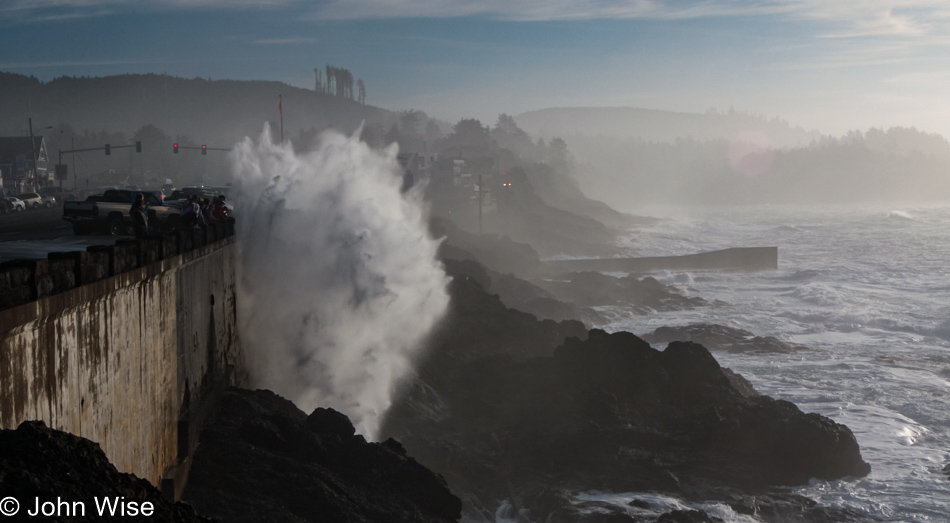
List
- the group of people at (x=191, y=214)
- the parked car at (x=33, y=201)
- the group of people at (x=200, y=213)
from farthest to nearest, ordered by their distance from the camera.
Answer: the parked car at (x=33, y=201) → the group of people at (x=200, y=213) → the group of people at (x=191, y=214)

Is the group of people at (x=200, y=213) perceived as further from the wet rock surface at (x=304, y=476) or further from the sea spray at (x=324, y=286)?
the wet rock surface at (x=304, y=476)

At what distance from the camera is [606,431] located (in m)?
16.5

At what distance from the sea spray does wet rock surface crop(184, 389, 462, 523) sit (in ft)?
13.8

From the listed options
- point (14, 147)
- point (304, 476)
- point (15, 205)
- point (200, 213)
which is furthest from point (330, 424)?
point (14, 147)

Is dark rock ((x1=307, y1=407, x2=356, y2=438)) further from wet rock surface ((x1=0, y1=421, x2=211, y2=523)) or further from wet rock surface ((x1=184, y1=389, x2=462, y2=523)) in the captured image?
wet rock surface ((x1=0, y1=421, x2=211, y2=523))

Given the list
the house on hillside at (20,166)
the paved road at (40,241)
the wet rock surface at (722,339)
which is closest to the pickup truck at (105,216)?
the paved road at (40,241)

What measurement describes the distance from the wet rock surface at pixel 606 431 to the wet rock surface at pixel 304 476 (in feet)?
6.33

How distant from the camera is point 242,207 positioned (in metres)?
21.5

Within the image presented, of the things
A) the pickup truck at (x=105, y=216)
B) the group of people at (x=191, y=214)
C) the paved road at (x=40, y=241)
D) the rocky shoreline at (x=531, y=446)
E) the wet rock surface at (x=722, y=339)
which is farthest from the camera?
the wet rock surface at (x=722, y=339)

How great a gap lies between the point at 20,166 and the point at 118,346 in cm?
7471

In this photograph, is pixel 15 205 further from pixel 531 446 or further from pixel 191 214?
pixel 531 446

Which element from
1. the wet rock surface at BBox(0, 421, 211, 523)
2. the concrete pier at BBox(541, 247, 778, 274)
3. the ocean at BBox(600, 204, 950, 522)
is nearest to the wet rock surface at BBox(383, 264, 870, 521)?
the ocean at BBox(600, 204, 950, 522)

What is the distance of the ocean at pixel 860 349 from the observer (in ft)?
53.5

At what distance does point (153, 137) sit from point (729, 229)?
4615 inches
